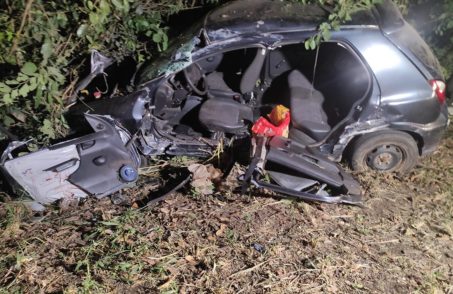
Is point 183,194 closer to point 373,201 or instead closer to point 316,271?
point 316,271

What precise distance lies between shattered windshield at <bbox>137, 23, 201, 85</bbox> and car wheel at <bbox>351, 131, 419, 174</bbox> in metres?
1.91

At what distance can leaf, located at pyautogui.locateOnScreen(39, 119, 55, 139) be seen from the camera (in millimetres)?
3762

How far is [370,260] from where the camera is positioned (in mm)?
3455

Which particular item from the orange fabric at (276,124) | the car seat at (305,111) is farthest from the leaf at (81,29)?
the car seat at (305,111)

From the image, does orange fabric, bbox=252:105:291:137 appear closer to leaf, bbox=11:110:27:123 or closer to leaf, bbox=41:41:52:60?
leaf, bbox=41:41:52:60

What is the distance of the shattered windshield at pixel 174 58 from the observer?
379 centimetres

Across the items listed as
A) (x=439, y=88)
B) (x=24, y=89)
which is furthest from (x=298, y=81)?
(x=24, y=89)

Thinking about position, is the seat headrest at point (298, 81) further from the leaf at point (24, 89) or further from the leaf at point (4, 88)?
the leaf at point (4, 88)

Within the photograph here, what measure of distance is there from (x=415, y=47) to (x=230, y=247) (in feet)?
8.59

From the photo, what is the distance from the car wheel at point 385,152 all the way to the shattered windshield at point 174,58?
191cm

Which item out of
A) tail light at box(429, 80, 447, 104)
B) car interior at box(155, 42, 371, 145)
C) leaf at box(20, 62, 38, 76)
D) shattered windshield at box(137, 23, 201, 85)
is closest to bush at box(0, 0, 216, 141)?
leaf at box(20, 62, 38, 76)

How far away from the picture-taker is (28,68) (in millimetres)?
3471

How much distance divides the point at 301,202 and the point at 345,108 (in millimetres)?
1201

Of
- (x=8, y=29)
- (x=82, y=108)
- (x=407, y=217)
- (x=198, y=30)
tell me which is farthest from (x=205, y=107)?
(x=407, y=217)
